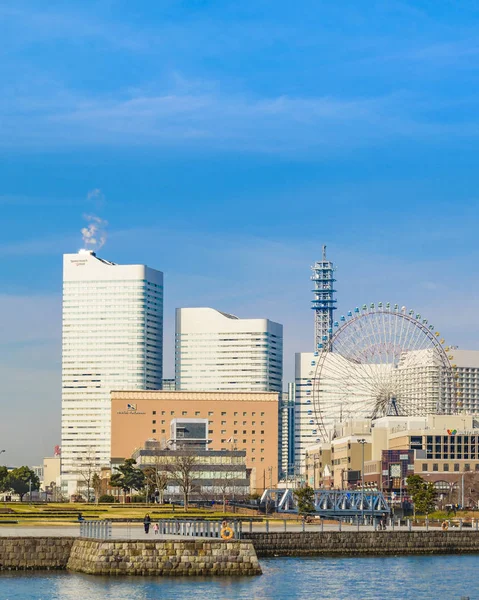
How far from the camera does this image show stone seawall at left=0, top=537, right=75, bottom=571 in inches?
3627

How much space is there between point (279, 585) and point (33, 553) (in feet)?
63.0

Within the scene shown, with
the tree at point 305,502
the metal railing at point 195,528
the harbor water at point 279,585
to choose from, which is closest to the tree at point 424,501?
the tree at point 305,502

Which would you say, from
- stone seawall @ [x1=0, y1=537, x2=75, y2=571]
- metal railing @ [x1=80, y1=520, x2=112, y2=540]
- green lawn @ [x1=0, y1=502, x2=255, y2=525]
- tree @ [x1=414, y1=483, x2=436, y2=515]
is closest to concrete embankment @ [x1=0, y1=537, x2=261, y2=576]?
metal railing @ [x1=80, y1=520, x2=112, y2=540]

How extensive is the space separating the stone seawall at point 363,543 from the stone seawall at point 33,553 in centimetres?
1806

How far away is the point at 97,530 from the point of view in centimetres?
9075

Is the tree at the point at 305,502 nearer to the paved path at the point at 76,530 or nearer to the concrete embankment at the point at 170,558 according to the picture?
the paved path at the point at 76,530

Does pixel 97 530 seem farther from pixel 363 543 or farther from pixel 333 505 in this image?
pixel 333 505

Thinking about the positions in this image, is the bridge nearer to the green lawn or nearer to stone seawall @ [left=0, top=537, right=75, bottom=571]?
the green lawn

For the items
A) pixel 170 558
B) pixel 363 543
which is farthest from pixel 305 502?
pixel 170 558

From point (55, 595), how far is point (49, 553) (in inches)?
498

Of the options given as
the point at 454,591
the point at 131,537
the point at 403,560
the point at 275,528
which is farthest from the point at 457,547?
the point at 131,537

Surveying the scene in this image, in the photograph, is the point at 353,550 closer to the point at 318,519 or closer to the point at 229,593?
the point at 229,593

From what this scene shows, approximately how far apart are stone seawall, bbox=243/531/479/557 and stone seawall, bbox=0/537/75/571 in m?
18.1

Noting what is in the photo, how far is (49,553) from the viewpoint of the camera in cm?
9238
